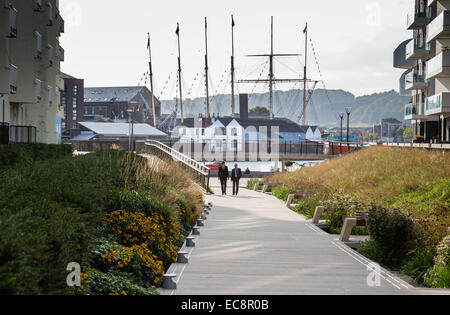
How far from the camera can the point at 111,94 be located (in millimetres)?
160750

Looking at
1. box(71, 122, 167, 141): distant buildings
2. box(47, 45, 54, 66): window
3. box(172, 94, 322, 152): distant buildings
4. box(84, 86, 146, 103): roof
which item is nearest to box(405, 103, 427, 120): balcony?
box(47, 45, 54, 66): window

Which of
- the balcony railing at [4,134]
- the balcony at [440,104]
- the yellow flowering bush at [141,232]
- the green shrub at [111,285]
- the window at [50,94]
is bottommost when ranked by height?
the green shrub at [111,285]

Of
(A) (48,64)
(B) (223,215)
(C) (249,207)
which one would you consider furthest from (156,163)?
(A) (48,64)

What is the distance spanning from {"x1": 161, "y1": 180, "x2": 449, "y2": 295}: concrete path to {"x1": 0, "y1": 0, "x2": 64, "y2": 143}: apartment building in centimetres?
2174

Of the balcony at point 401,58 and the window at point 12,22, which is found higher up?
the balcony at point 401,58

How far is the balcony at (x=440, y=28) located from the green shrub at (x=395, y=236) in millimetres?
34880

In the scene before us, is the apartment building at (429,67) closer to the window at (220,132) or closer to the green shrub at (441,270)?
the green shrub at (441,270)

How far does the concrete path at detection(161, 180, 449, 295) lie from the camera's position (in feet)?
26.0

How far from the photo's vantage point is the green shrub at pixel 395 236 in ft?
35.7

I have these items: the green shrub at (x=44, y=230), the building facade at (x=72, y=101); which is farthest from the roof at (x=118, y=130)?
the green shrub at (x=44, y=230)

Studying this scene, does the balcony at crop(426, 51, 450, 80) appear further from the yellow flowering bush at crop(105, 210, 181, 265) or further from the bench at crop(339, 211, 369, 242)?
the yellow flowering bush at crop(105, 210, 181, 265)

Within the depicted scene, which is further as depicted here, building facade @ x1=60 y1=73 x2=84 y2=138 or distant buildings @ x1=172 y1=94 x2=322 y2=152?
distant buildings @ x1=172 y1=94 x2=322 y2=152

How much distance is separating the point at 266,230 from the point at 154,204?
409 cm
